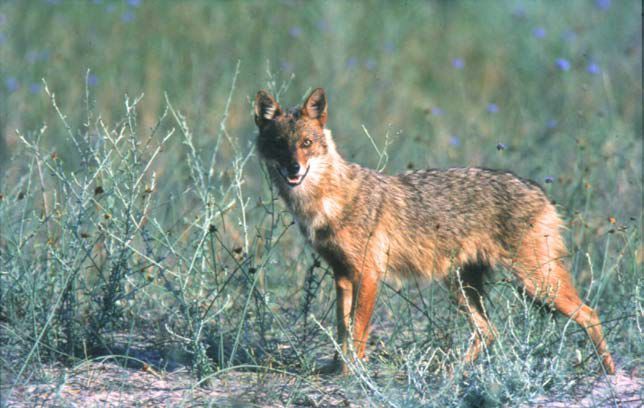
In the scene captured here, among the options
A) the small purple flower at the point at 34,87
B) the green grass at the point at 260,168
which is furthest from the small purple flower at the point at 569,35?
the small purple flower at the point at 34,87

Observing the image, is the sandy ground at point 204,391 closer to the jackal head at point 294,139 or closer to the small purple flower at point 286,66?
the jackal head at point 294,139

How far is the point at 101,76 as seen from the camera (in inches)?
434

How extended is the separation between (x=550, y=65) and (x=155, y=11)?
5.46 m

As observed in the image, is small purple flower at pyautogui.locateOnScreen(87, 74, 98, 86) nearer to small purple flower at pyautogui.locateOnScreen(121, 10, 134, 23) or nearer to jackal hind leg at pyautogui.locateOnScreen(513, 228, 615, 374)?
small purple flower at pyautogui.locateOnScreen(121, 10, 134, 23)

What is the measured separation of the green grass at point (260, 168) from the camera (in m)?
5.09

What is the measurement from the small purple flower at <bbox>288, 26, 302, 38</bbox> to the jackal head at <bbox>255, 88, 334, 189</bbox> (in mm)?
6122

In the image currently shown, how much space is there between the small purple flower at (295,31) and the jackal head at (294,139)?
241 inches

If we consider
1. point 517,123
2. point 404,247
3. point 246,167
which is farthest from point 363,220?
point 517,123

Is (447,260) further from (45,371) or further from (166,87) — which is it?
(166,87)

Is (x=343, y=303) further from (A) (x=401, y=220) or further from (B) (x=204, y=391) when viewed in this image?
(B) (x=204, y=391)

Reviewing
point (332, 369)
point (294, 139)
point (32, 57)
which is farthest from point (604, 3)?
point (332, 369)

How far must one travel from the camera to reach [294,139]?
222 inches

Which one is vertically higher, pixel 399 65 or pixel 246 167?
pixel 399 65

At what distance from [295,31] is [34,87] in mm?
3431
